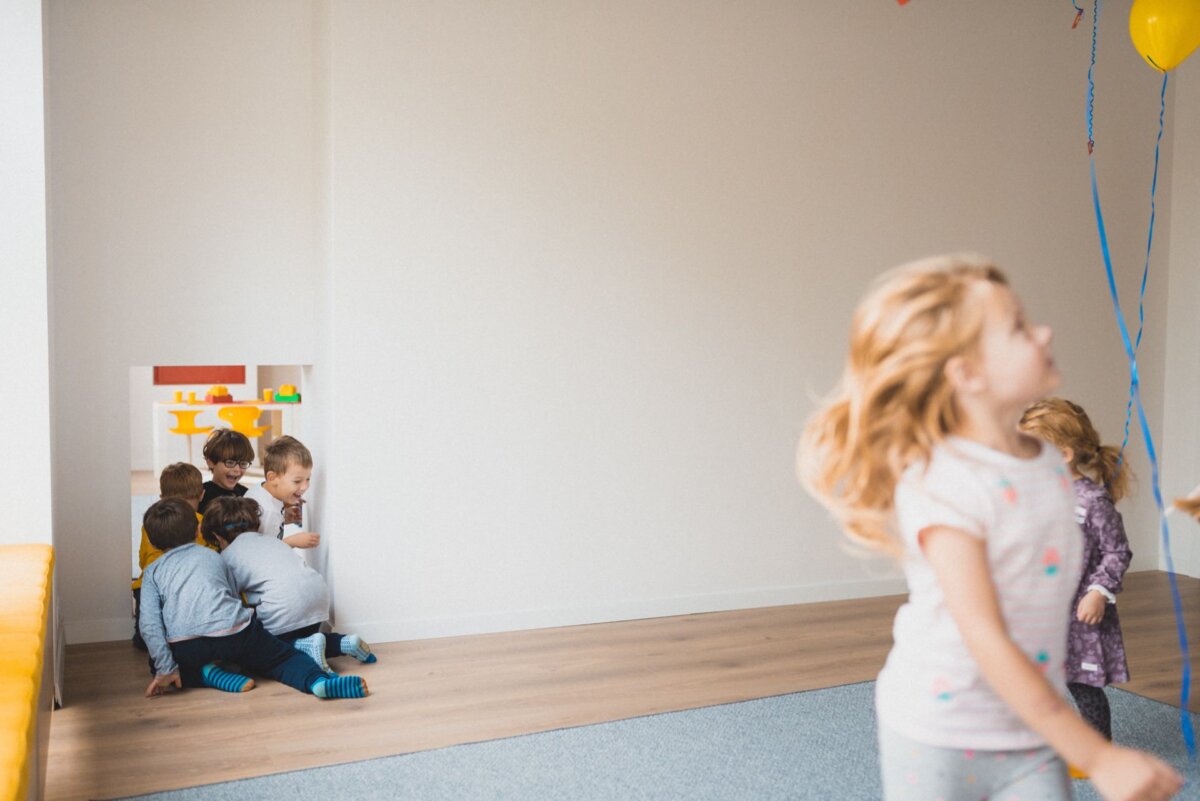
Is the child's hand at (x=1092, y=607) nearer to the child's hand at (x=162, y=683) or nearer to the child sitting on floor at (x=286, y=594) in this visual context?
the child sitting on floor at (x=286, y=594)

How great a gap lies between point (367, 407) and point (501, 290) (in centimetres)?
65

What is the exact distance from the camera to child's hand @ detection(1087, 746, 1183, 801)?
1.11m

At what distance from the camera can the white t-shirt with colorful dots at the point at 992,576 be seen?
125 cm

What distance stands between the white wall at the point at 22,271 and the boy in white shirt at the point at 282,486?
85 centimetres

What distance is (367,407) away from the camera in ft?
12.7

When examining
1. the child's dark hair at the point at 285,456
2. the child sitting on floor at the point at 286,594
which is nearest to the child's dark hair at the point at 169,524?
the child sitting on floor at the point at 286,594

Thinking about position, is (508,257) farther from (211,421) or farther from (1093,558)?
(211,421)

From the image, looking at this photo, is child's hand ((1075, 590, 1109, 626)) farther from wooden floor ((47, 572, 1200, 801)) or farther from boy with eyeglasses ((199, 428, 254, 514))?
boy with eyeglasses ((199, 428, 254, 514))

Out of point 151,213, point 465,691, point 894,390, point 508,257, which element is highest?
point 151,213

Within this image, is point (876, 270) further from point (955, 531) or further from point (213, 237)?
point (955, 531)

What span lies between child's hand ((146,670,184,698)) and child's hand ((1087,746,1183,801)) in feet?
9.31

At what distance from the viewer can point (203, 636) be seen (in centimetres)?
335

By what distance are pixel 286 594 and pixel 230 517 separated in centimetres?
38

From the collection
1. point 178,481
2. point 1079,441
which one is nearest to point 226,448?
point 178,481
